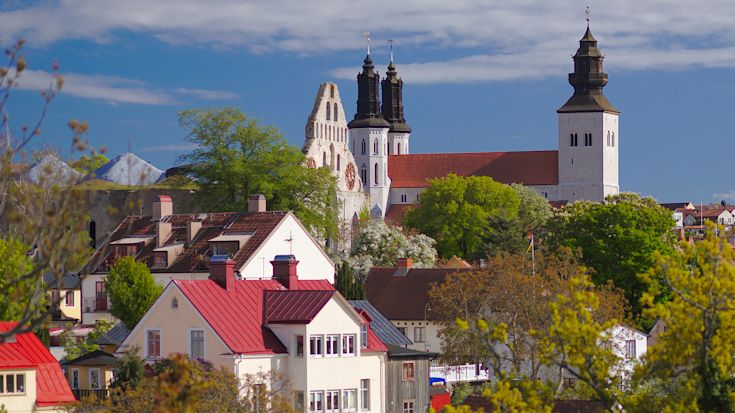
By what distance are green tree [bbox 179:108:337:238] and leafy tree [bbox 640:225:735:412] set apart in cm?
5582

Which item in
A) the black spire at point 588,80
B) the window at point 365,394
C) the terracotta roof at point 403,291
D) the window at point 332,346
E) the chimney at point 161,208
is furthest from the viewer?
the black spire at point 588,80

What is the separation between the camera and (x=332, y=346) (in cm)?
3997

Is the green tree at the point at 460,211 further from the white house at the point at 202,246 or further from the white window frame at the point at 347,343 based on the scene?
the white window frame at the point at 347,343

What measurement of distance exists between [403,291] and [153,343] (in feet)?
73.6

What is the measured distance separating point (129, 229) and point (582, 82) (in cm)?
8932

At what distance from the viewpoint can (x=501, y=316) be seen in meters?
52.0

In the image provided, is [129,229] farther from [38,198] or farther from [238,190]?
[38,198]

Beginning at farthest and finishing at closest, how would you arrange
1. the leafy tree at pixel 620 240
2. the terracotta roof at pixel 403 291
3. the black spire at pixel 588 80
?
1. the black spire at pixel 588 80
2. the leafy tree at pixel 620 240
3. the terracotta roof at pixel 403 291

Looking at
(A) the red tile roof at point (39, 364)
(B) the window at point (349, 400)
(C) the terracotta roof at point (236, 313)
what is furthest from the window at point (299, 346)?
(A) the red tile roof at point (39, 364)

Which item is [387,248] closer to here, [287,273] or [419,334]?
[419,334]

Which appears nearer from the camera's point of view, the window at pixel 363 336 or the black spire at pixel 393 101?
the window at pixel 363 336

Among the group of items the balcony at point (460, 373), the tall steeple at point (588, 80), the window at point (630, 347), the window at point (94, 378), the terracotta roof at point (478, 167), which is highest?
the tall steeple at point (588, 80)

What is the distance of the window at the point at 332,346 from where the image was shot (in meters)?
39.9

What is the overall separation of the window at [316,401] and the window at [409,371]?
407cm
